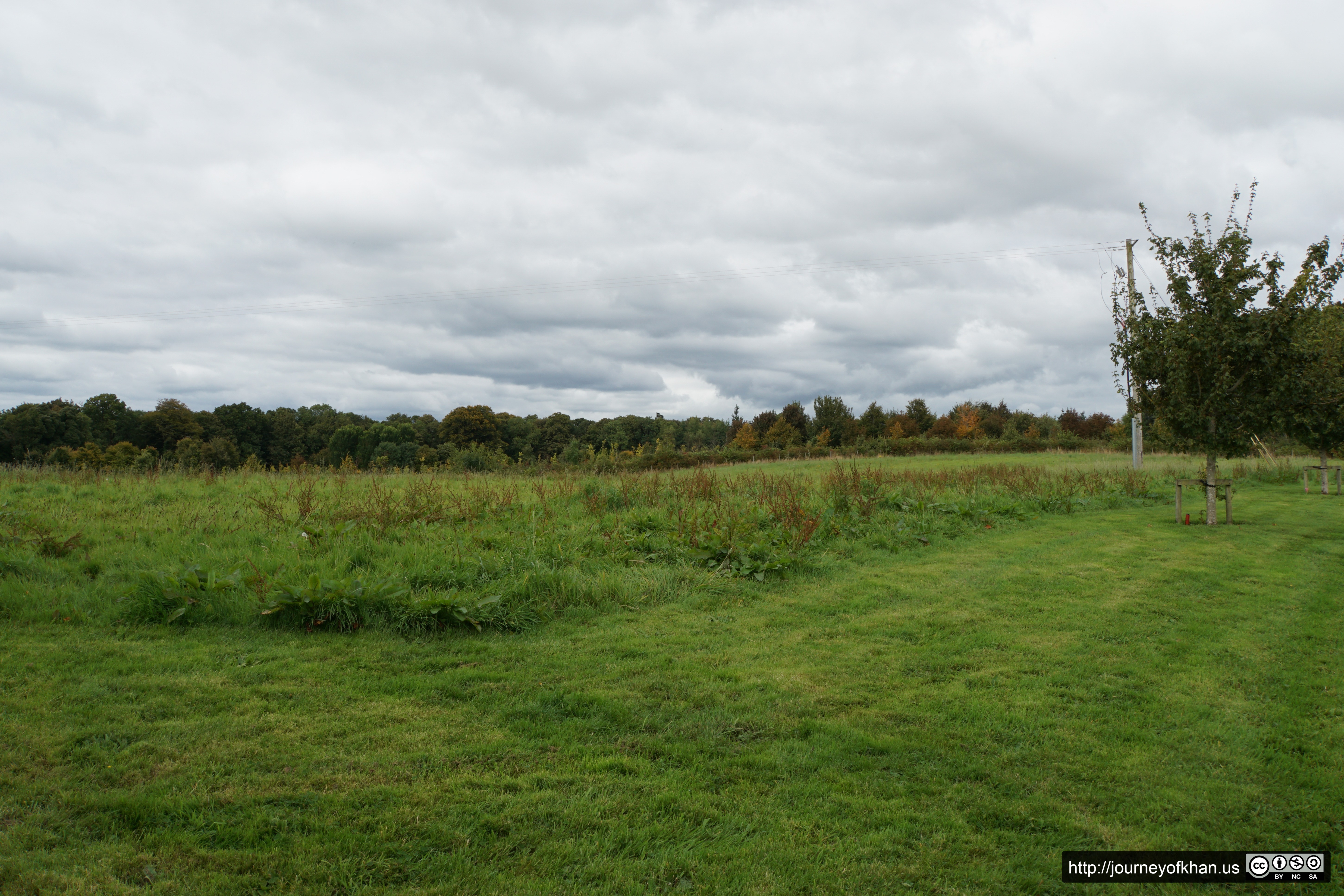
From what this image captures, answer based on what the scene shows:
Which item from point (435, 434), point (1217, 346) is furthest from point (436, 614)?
point (435, 434)

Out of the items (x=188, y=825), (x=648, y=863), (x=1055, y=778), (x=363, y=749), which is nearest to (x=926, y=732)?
(x=1055, y=778)

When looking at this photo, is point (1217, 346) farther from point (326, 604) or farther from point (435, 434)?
point (435, 434)

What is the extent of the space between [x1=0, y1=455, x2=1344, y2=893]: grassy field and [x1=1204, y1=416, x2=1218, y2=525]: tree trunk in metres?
4.17

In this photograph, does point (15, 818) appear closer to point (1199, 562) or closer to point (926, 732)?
point (926, 732)

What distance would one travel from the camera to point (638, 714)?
14.8ft

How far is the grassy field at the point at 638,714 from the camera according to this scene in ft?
9.70

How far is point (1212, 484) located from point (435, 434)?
204 ft

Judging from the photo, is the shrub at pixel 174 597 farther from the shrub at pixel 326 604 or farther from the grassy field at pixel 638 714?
the shrub at pixel 326 604

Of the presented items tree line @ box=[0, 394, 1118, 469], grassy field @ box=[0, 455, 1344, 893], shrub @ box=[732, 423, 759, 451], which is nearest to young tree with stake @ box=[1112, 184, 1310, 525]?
grassy field @ box=[0, 455, 1344, 893]

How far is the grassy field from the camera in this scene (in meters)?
2.96

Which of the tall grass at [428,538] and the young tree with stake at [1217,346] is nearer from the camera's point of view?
the tall grass at [428,538]

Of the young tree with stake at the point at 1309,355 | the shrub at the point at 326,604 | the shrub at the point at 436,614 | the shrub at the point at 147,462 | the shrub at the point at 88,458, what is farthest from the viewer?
the shrub at the point at 88,458

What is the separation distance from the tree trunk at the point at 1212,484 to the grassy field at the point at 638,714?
4.17 m

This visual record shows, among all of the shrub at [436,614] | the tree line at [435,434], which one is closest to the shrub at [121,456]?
the tree line at [435,434]
